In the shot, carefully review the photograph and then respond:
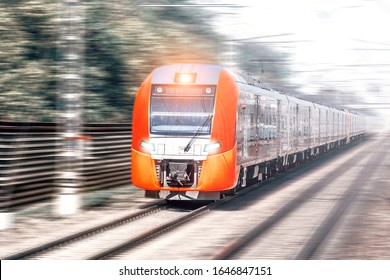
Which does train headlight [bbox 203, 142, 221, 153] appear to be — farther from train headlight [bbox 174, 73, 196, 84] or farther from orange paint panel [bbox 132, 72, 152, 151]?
train headlight [bbox 174, 73, 196, 84]

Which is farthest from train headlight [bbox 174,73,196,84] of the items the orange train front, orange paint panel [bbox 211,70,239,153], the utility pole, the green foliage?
the green foliage

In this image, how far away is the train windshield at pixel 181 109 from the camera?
16.3 meters

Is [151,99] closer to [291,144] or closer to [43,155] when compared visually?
[43,155]

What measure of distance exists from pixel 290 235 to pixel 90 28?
510 inches

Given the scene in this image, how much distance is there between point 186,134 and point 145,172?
112 cm

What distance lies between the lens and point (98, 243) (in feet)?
40.0

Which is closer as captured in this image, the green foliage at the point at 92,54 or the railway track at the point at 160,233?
the railway track at the point at 160,233

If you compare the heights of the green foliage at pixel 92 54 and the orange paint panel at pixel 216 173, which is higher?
the green foliage at pixel 92 54

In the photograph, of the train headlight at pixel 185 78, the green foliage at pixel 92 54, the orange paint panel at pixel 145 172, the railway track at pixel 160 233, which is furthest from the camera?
the green foliage at pixel 92 54

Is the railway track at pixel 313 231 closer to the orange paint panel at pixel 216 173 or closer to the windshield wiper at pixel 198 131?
the orange paint panel at pixel 216 173

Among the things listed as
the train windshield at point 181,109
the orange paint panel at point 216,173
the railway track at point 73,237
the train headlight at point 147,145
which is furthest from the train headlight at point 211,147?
the railway track at point 73,237

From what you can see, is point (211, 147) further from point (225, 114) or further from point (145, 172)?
point (145, 172)
